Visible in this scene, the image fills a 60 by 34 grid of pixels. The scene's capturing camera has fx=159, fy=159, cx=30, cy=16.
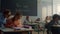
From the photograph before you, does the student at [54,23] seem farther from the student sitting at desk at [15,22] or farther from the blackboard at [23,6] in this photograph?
Answer: the blackboard at [23,6]

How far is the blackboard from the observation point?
5653 mm

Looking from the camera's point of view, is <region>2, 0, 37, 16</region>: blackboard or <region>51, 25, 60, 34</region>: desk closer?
<region>51, 25, 60, 34</region>: desk

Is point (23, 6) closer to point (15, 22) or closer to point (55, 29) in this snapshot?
point (15, 22)

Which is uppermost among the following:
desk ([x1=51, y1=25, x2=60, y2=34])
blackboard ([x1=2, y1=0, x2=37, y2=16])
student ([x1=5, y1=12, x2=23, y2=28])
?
blackboard ([x1=2, y1=0, x2=37, y2=16])

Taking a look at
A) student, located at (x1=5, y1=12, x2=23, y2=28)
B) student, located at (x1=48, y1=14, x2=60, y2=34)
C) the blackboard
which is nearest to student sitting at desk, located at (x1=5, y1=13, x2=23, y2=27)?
student, located at (x1=5, y1=12, x2=23, y2=28)

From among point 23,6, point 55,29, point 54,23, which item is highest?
point 23,6

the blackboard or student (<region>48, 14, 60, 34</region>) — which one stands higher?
the blackboard

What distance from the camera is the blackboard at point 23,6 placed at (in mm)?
5653

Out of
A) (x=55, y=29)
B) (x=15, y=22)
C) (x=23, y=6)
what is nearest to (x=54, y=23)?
(x=55, y=29)

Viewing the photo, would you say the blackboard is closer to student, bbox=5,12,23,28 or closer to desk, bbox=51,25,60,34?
student, bbox=5,12,23,28

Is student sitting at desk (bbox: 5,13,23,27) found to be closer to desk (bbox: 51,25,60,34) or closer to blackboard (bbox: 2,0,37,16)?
desk (bbox: 51,25,60,34)

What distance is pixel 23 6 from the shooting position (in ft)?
19.3

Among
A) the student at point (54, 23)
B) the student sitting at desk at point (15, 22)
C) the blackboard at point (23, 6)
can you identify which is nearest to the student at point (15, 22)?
the student sitting at desk at point (15, 22)

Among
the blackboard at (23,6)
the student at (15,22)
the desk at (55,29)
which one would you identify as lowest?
the desk at (55,29)
